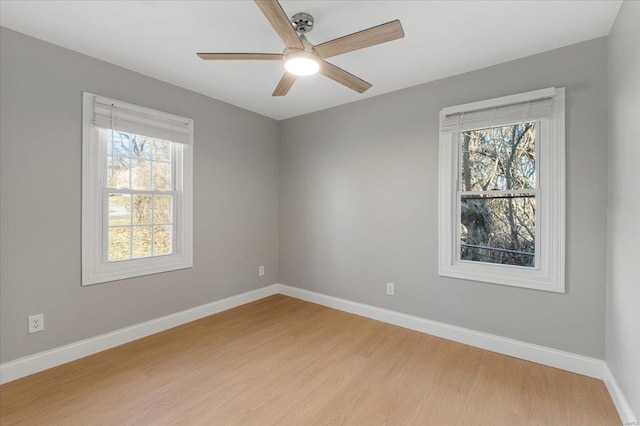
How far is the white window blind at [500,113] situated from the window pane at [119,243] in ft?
10.6

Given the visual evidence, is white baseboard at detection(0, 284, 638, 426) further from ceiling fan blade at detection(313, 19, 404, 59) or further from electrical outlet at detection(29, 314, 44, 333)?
ceiling fan blade at detection(313, 19, 404, 59)

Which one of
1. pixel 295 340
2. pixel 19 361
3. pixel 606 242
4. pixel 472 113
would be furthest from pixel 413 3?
pixel 19 361

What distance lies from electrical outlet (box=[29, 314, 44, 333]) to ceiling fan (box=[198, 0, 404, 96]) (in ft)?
7.70

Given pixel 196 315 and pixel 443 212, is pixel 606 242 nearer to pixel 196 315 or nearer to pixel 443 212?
pixel 443 212

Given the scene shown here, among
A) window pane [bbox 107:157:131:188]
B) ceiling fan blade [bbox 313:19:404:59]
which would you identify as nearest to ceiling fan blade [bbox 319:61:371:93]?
ceiling fan blade [bbox 313:19:404:59]

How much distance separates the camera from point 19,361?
2.19 meters

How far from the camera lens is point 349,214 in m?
3.65

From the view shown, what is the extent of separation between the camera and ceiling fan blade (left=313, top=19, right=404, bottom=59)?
159 cm

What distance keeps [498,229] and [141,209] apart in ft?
11.4

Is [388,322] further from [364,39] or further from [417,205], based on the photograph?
[364,39]

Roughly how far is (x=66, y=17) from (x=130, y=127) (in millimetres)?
902

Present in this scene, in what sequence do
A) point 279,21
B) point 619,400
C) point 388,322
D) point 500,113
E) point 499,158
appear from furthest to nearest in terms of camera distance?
point 388,322 → point 499,158 → point 500,113 → point 619,400 → point 279,21

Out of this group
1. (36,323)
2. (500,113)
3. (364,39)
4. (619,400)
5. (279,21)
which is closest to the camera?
(279,21)

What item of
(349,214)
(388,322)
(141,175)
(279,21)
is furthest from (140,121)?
(388,322)
